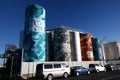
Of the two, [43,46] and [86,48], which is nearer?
[43,46]

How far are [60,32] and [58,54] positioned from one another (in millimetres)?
8556

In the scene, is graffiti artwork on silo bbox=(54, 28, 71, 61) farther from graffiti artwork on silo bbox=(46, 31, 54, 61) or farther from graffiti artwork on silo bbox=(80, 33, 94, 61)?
graffiti artwork on silo bbox=(80, 33, 94, 61)

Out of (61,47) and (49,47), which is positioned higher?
(49,47)

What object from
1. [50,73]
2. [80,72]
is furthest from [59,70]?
[80,72]

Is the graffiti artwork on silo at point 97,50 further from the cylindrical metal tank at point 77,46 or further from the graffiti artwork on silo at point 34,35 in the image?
the graffiti artwork on silo at point 34,35

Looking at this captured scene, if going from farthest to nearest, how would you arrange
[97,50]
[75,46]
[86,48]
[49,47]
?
[97,50] → [86,48] → [75,46] → [49,47]

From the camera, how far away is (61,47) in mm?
52500

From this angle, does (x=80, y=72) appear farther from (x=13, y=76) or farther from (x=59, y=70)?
(x=13, y=76)

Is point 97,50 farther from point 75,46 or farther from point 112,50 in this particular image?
point 112,50

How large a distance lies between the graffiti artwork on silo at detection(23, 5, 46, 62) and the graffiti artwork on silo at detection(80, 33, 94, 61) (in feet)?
81.6

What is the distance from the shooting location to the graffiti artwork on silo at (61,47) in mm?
51725

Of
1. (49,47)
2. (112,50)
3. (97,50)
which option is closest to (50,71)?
(49,47)

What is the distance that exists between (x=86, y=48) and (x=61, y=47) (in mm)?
15303

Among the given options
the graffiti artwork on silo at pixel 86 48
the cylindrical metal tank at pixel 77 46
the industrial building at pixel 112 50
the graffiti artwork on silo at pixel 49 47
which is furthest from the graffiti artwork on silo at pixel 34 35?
the industrial building at pixel 112 50
